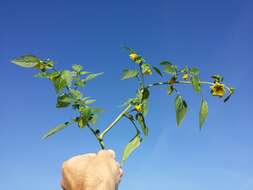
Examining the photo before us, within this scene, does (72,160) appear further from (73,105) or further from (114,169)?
(73,105)

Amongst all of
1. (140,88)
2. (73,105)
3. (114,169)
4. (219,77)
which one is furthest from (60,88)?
(219,77)

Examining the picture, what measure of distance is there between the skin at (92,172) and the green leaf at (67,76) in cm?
46

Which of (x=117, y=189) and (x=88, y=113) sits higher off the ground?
(x=88, y=113)

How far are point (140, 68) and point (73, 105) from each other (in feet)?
1.38

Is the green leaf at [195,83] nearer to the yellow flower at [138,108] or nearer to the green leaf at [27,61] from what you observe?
the yellow flower at [138,108]

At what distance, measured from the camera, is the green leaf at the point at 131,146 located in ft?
7.25

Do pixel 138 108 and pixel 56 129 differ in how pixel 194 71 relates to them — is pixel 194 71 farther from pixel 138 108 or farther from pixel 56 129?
pixel 56 129

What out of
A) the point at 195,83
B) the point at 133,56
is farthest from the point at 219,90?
the point at 133,56

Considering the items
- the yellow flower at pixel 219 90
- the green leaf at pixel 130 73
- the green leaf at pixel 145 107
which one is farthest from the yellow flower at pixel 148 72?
the yellow flower at pixel 219 90

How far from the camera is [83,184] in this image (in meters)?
1.82

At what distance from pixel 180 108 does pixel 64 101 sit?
59 centimetres

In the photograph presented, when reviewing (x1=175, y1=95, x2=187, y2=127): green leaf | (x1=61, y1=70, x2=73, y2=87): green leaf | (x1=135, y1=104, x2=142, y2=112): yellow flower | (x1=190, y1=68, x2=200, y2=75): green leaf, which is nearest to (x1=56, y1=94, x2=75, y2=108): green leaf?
(x1=61, y1=70, x2=73, y2=87): green leaf

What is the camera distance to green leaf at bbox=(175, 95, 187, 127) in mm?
2252

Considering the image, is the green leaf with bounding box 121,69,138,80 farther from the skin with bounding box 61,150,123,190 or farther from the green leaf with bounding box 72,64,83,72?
the skin with bounding box 61,150,123,190
